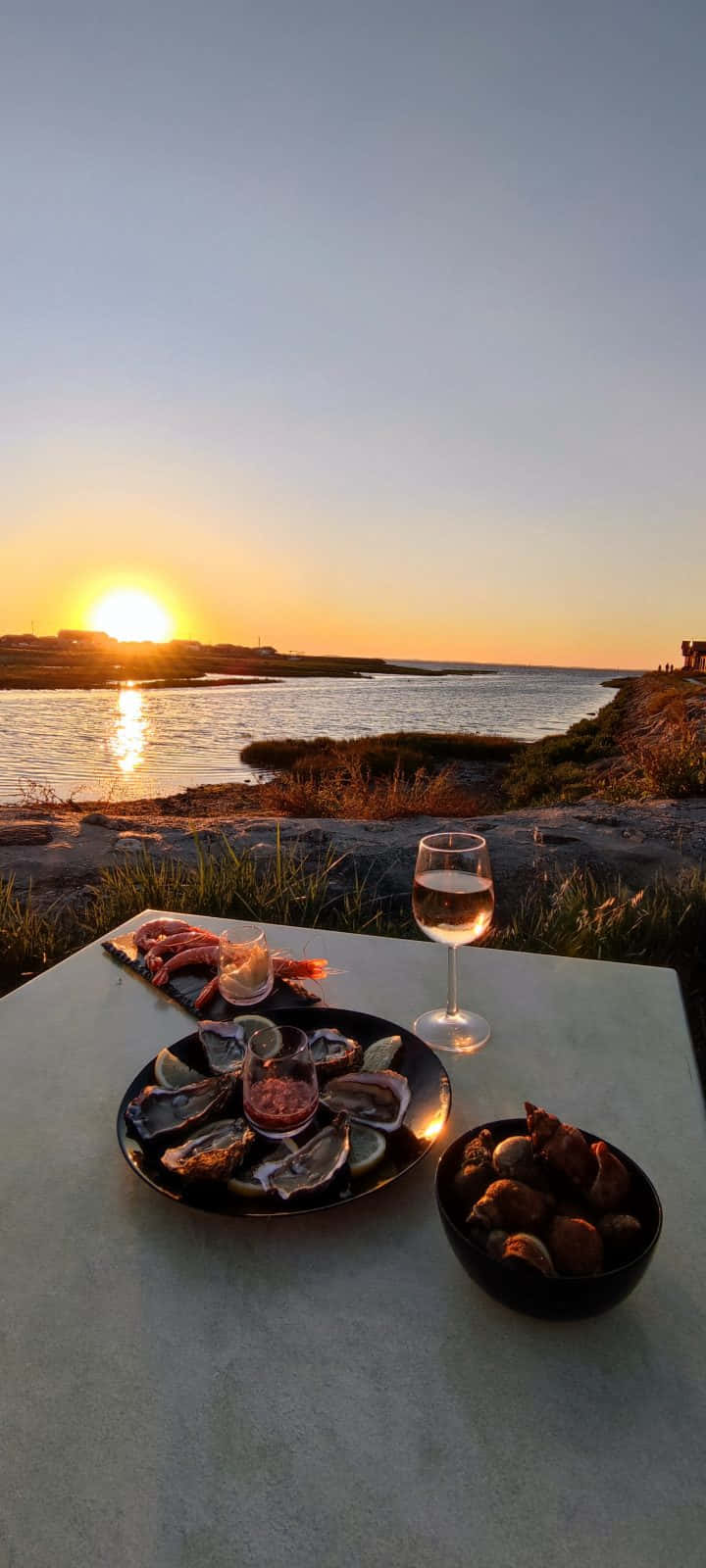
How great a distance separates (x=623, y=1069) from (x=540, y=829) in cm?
435

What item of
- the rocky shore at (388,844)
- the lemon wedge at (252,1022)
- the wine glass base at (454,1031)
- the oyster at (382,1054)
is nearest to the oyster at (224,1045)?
the lemon wedge at (252,1022)

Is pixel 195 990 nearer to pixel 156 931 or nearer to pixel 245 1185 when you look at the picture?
pixel 156 931

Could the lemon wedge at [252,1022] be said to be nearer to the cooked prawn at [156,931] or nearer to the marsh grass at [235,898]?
the cooked prawn at [156,931]

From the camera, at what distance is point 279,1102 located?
1.17m

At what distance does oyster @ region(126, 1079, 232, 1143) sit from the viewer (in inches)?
46.6

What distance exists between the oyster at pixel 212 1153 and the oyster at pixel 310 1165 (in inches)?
1.9

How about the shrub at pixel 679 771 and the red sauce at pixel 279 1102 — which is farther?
the shrub at pixel 679 771

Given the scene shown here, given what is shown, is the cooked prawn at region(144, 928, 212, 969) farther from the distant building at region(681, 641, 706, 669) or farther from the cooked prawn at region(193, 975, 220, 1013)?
the distant building at region(681, 641, 706, 669)

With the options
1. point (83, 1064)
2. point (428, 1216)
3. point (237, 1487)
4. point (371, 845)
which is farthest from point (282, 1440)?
point (371, 845)

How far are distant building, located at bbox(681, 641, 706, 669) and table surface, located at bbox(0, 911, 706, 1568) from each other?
3848 cm

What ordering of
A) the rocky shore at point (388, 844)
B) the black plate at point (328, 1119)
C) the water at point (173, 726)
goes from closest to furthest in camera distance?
the black plate at point (328, 1119) → the rocky shore at point (388, 844) → the water at point (173, 726)

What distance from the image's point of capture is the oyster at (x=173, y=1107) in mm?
1184

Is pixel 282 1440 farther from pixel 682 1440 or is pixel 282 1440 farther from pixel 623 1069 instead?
pixel 623 1069

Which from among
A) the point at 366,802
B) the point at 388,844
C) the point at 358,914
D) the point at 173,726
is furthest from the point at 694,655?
the point at 358,914
